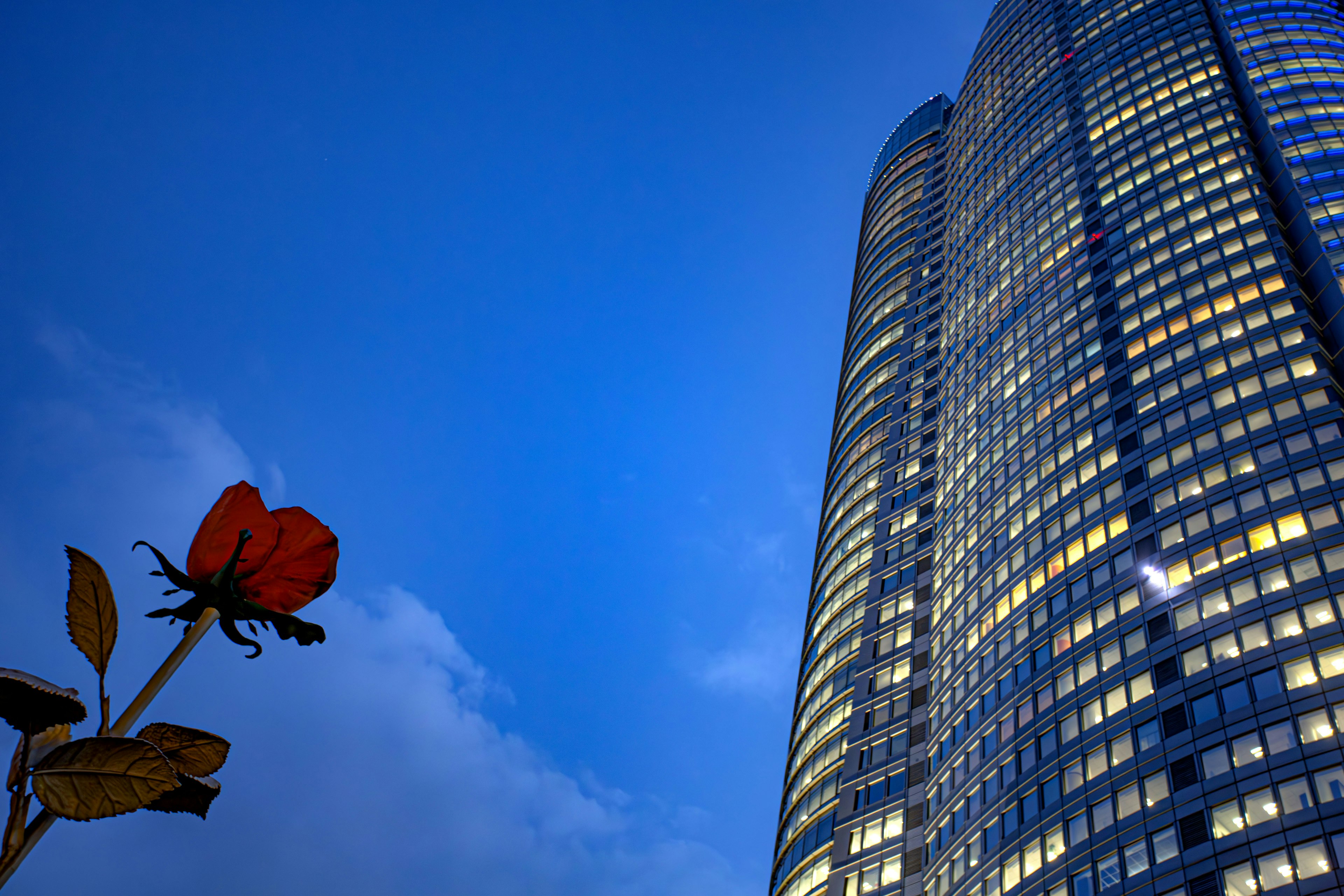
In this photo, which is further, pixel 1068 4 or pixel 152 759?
pixel 1068 4

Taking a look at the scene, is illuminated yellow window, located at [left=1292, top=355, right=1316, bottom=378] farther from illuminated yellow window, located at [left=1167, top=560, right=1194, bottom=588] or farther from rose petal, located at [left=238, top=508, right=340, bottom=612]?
rose petal, located at [left=238, top=508, right=340, bottom=612]

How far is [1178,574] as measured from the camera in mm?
46906

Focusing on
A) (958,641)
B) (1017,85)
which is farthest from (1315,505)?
(1017,85)

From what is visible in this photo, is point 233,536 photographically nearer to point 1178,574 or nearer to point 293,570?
point 293,570

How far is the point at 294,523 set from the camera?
388 cm

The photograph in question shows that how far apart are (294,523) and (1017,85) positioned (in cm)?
11699

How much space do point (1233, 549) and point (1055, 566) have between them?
9800 millimetres

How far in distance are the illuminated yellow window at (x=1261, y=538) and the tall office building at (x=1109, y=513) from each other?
0.19 meters

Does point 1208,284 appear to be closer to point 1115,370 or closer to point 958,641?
point 1115,370

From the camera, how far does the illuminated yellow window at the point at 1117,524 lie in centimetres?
5194

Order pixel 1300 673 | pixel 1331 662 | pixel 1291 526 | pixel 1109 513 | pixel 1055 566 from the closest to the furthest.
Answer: pixel 1331 662 → pixel 1300 673 → pixel 1291 526 → pixel 1109 513 → pixel 1055 566

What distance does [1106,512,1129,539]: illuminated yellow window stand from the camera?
51938 mm

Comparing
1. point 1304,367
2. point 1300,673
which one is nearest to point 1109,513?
point 1304,367

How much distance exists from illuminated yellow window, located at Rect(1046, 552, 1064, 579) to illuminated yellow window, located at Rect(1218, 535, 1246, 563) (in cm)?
868
